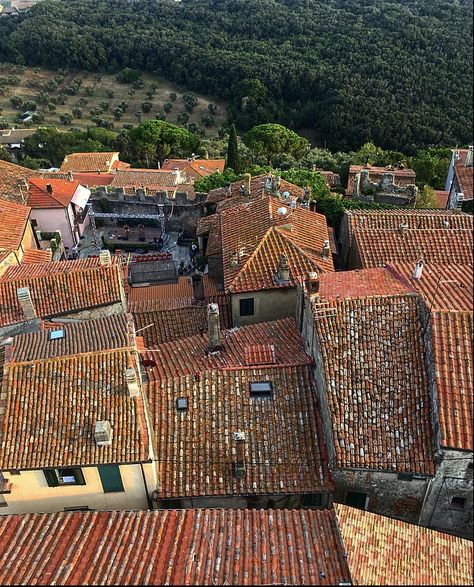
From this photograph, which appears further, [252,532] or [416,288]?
[416,288]

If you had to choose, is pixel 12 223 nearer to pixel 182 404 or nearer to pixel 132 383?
pixel 182 404

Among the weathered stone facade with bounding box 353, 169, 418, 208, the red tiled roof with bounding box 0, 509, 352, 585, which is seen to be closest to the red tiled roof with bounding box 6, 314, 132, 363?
the red tiled roof with bounding box 0, 509, 352, 585

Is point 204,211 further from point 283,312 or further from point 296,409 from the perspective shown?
point 296,409

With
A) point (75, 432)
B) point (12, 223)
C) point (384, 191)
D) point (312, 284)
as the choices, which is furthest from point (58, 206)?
point (75, 432)

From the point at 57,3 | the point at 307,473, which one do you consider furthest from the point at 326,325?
the point at 57,3

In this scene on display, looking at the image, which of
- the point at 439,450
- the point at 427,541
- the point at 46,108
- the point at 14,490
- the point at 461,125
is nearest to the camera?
the point at 427,541

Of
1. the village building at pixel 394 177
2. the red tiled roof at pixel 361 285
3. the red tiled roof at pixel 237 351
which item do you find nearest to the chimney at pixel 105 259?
the red tiled roof at pixel 237 351
